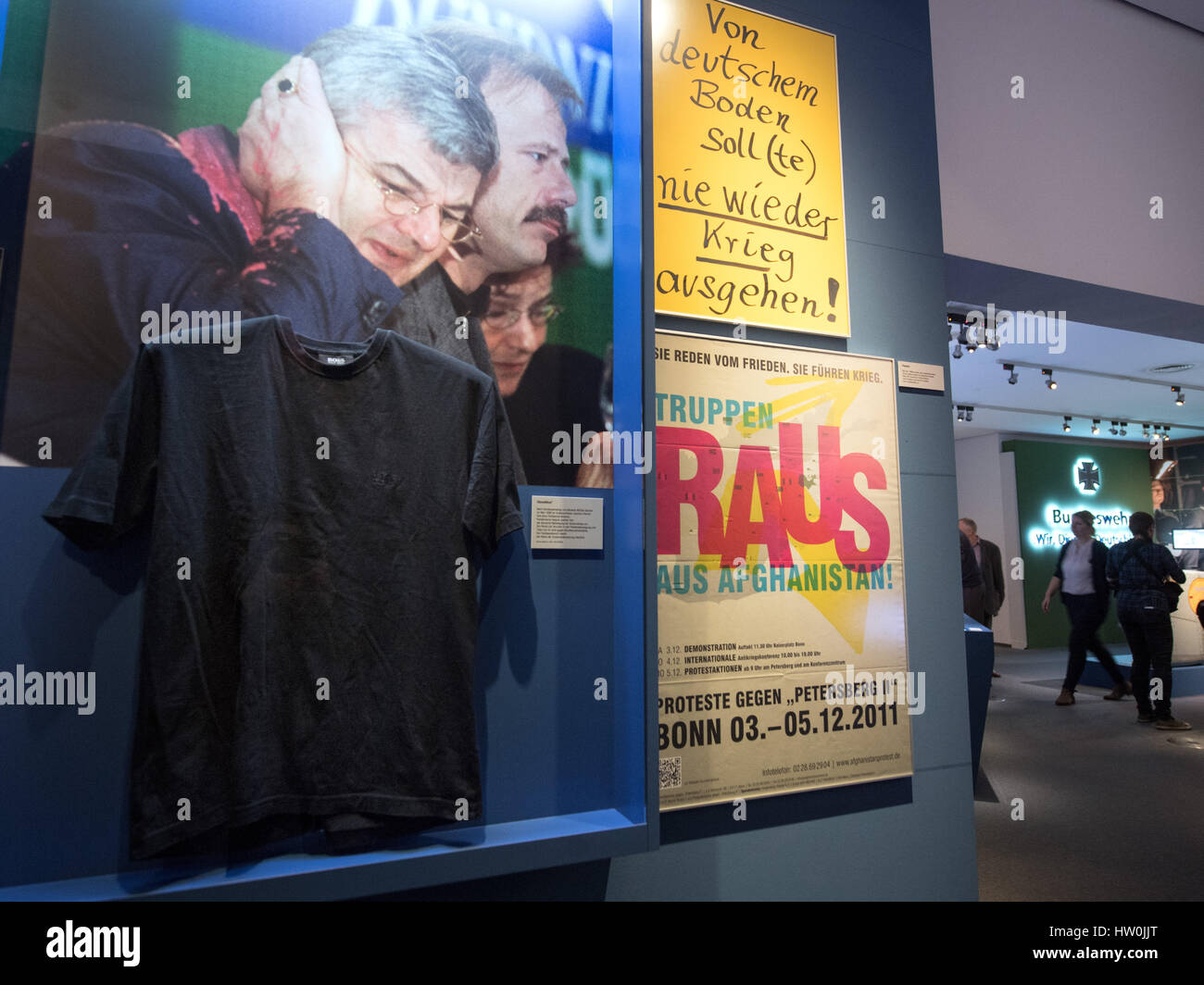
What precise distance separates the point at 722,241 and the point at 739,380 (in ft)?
1.31

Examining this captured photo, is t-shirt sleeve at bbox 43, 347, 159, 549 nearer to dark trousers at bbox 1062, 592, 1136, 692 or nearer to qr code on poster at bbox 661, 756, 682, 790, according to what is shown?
qr code on poster at bbox 661, 756, 682, 790

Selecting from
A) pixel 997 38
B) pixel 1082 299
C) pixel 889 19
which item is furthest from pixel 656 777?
pixel 997 38

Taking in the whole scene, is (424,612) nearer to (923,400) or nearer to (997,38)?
(923,400)

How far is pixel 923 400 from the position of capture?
221 centimetres

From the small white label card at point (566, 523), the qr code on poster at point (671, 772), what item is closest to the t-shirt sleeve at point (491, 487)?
the small white label card at point (566, 523)

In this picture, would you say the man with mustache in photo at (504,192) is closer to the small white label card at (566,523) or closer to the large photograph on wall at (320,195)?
the large photograph on wall at (320,195)

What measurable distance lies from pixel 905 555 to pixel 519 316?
4.41ft

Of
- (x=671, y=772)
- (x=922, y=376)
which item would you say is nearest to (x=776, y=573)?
(x=671, y=772)

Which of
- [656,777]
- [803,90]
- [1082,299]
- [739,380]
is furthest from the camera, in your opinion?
[1082,299]

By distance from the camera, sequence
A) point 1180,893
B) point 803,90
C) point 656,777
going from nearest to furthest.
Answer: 1. point 656,777
2. point 803,90
3. point 1180,893

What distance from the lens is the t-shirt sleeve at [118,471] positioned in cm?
128

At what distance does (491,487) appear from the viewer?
154 cm

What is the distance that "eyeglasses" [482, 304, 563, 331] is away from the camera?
1.76m

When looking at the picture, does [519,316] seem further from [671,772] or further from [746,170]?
[671,772]
